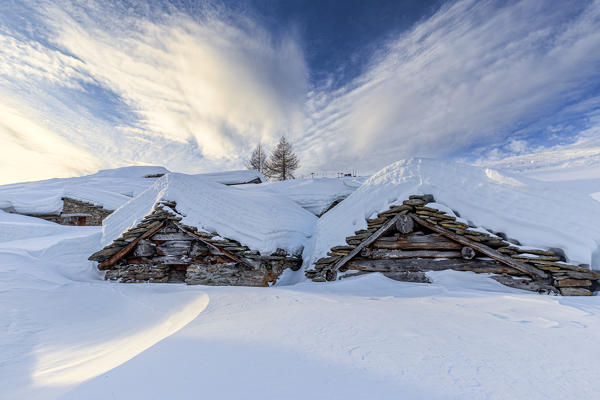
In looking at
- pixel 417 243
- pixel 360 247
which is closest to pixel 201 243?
pixel 360 247

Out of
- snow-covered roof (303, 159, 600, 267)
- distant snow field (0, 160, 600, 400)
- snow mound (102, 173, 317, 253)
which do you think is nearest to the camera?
distant snow field (0, 160, 600, 400)

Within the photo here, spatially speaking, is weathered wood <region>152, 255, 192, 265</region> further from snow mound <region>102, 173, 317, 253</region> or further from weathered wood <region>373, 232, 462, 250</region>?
weathered wood <region>373, 232, 462, 250</region>

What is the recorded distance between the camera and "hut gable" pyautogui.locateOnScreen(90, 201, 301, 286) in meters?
5.96

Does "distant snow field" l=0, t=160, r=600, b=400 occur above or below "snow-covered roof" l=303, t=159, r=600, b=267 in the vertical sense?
below

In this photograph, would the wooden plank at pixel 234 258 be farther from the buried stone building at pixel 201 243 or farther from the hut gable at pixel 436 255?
the hut gable at pixel 436 255

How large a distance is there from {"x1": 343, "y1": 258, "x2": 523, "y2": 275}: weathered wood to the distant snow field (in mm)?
195

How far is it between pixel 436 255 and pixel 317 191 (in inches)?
218

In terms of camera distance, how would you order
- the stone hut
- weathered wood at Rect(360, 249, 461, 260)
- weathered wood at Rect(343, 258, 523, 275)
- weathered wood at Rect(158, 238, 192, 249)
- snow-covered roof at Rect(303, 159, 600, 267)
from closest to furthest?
snow-covered roof at Rect(303, 159, 600, 267) < weathered wood at Rect(343, 258, 523, 275) < weathered wood at Rect(360, 249, 461, 260) < weathered wood at Rect(158, 238, 192, 249) < the stone hut

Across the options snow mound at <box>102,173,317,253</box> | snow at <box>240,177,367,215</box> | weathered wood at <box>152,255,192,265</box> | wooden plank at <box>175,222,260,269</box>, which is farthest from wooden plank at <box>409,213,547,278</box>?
weathered wood at <box>152,255,192,265</box>

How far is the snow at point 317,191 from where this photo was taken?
918 cm

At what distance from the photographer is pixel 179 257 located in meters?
6.34

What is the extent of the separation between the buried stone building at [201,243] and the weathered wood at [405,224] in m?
2.83

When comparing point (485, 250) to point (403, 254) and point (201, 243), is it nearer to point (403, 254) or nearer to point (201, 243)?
point (403, 254)

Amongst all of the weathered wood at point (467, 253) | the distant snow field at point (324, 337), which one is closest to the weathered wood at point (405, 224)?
the distant snow field at point (324, 337)
